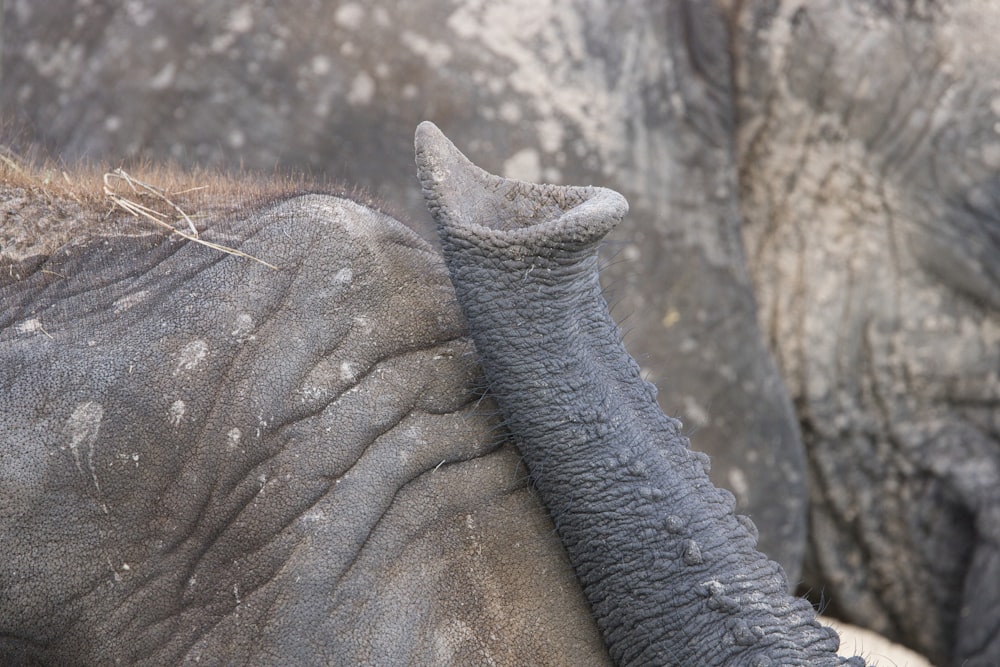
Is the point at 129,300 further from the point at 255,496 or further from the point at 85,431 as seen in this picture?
the point at 255,496

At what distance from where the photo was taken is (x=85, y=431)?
1166 mm

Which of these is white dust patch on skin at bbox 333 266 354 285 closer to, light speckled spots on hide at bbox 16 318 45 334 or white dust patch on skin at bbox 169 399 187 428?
white dust patch on skin at bbox 169 399 187 428

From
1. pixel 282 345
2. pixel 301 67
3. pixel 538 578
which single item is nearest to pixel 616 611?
pixel 538 578

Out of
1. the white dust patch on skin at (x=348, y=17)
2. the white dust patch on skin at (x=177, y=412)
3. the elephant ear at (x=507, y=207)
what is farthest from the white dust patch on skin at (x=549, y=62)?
the white dust patch on skin at (x=177, y=412)

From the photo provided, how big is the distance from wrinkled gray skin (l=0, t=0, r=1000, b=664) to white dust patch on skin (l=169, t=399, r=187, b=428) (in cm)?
126

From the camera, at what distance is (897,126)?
2.61 metres

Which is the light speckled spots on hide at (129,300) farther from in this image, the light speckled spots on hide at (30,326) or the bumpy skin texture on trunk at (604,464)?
the bumpy skin texture on trunk at (604,464)

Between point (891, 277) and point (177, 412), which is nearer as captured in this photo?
point (177, 412)

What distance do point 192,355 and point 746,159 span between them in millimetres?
1834

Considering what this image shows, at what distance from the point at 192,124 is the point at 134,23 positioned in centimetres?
25

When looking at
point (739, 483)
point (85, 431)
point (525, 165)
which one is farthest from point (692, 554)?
point (739, 483)

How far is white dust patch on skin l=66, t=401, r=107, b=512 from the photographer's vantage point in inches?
45.8

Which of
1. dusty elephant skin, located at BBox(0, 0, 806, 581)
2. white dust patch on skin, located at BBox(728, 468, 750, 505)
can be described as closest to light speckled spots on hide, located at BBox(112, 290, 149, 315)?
dusty elephant skin, located at BBox(0, 0, 806, 581)

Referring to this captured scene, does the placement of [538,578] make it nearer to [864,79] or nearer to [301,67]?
[301,67]
